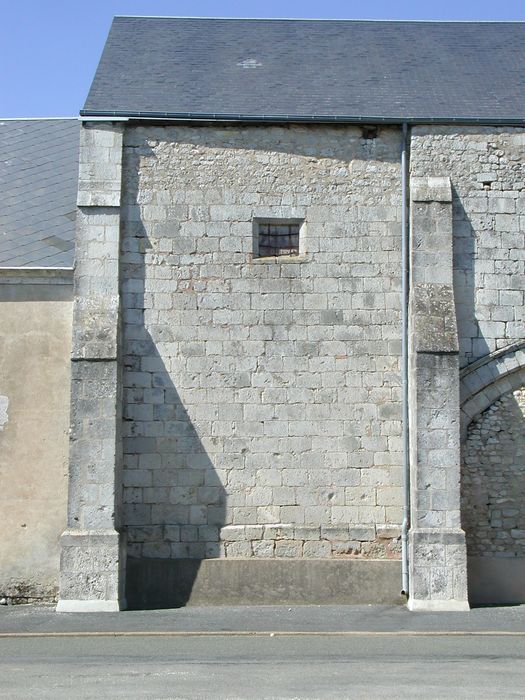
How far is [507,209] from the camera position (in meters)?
12.8

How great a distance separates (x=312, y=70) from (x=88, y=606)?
8197 millimetres

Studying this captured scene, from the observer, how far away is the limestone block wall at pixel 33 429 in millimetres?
12289

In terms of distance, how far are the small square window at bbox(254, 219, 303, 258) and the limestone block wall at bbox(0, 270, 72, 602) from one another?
8.35 feet

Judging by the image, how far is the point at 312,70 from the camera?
14.6 m

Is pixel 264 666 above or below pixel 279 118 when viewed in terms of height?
below

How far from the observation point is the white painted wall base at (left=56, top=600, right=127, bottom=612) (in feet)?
37.7

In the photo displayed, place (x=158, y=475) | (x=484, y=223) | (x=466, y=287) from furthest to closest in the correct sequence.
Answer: (x=484, y=223), (x=466, y=287), (x=158, y=475)

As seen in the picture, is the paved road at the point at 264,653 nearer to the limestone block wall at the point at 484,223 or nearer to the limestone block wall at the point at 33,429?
the limestone block wall at the point at 33,429

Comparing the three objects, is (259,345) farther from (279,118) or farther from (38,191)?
(38,191)

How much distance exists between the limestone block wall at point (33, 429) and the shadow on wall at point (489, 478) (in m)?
5.06

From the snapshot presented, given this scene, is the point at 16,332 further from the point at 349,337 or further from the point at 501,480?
the point at 501,480

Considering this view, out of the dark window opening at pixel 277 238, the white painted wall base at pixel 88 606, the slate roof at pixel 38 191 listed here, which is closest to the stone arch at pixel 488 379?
the dark window opening at pixel 277 238

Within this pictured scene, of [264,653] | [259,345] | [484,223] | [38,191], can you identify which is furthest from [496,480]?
[38,191]

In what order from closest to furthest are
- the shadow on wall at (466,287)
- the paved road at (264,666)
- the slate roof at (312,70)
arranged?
the paved road at (264,666)
the shadow on wall at (466,287)
the slate roof at (312,70)
